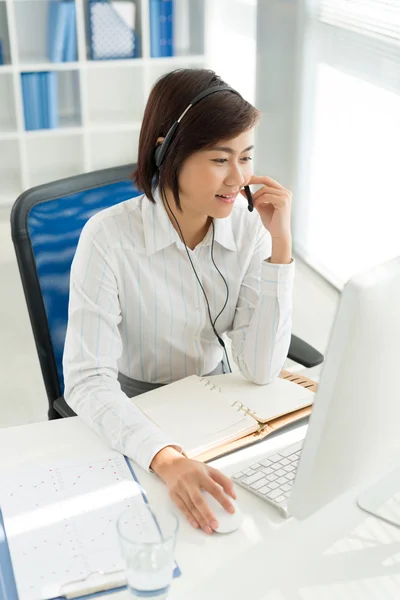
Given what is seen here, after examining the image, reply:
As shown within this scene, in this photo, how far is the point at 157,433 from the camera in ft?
4.41

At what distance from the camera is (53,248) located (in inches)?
68.1

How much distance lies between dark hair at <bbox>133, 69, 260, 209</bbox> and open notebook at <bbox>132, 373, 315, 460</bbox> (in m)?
0.43

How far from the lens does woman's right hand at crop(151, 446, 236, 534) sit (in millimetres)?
1172

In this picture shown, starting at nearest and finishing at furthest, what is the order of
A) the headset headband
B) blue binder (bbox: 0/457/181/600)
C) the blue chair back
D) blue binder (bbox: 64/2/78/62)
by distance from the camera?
blue binder (bbox: 0/457/181/600)
the headset headband
the blue chair back
blue binder (bbox: 64/2/78/62)

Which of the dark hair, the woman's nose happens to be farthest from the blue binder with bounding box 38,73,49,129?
the woman's nose

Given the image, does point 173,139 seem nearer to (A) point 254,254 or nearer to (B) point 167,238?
(B) point 167,238

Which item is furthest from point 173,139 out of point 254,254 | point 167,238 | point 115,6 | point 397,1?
point 115,6

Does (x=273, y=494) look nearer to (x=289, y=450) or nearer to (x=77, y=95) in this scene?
(x=289, y=450)

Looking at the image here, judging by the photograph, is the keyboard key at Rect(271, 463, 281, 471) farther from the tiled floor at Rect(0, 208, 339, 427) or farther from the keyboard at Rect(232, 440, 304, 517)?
the tiled floor at Rect(0, 208, 339, 427)

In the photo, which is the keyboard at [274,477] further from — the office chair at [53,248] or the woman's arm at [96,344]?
the office chair at [53,248]

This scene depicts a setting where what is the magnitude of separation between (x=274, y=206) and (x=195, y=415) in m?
0.52

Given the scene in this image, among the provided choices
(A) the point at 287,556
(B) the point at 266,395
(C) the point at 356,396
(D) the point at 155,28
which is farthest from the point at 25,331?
(C) the point at 356,396

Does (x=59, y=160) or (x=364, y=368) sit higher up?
(x=364, y=368)

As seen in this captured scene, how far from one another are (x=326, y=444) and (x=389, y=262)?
25 cm
